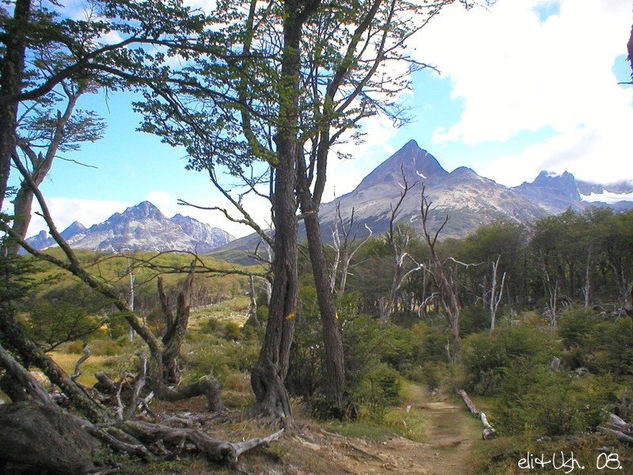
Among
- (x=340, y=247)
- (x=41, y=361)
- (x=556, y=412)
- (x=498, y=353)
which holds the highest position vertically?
(x=340, y=247)

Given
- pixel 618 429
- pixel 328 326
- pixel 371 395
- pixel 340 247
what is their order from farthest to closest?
pixel 340 247, pixel 371 395, pixel 328 326, pixel 618 429

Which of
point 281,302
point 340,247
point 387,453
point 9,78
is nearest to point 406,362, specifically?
point 340,247

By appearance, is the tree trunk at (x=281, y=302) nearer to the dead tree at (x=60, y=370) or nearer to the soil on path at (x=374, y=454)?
the soil on path at (x=374, y=454)

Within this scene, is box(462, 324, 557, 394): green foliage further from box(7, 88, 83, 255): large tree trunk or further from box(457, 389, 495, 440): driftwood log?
box(7, 88, 83, 255): large tree trunk

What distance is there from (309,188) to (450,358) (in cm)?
1276

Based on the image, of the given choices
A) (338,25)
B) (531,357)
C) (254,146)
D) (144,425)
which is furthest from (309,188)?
(531,357)

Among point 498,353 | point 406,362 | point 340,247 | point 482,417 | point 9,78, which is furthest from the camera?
point 406,362

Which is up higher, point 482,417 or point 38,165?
point 38,165

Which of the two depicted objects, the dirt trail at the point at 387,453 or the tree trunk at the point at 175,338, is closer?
the dirt trail at the point at 387,453

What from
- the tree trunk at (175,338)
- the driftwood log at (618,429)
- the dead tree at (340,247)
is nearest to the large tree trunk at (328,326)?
the tree trunk at (175,338)

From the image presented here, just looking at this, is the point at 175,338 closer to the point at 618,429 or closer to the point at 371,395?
the point at 371,395

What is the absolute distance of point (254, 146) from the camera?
4.56 meters

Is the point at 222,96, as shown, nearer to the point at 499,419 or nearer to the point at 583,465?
the point at 583,465

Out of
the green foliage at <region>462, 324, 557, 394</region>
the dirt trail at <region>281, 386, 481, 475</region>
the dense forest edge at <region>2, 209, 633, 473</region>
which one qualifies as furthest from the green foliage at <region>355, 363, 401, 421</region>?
the green foliage at <region>462, 324, 557, 394</region>
